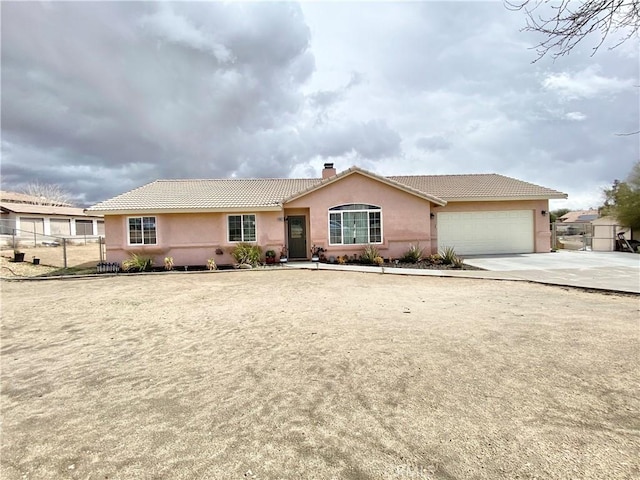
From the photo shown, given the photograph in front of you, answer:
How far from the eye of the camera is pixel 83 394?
410cm

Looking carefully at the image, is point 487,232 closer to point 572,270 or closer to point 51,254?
point 572,270

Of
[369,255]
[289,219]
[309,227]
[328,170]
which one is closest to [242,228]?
[289,219]

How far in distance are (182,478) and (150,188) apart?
20.9 m

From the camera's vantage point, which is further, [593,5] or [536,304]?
[536,304]

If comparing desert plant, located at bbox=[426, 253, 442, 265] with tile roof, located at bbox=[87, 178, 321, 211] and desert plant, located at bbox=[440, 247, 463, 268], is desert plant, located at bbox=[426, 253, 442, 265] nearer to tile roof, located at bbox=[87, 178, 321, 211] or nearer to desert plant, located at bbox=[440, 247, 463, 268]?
desert plant, located at bbox=[440, 247, 463, 268]

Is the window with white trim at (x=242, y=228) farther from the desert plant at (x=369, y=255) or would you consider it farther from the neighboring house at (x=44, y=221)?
the neighboring house at (x=44, y=221)

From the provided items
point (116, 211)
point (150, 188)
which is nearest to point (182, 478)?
point (116, 211)

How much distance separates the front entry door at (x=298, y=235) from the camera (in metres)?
18.4

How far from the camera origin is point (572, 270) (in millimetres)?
13055

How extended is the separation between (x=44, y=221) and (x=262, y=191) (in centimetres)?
3173

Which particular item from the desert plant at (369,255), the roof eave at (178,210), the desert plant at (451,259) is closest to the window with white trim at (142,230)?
the roof eave at (178,210)

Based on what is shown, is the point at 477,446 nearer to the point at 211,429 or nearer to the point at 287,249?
the point at 211,429

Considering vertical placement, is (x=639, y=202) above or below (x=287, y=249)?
above

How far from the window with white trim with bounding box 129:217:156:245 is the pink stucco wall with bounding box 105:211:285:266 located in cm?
27
